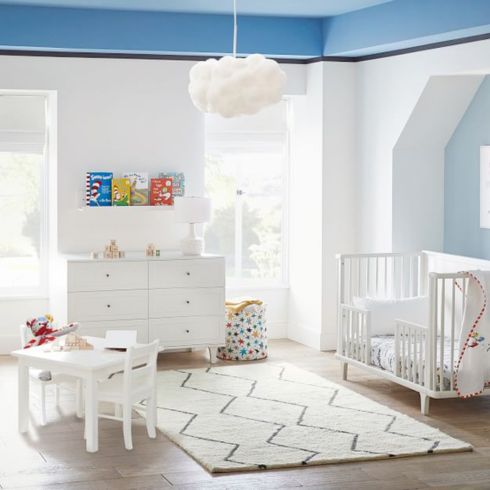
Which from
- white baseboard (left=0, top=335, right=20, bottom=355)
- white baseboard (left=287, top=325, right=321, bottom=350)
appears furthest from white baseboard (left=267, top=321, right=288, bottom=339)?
white baseboard (left=0, top=335, right=20, bottom=355)

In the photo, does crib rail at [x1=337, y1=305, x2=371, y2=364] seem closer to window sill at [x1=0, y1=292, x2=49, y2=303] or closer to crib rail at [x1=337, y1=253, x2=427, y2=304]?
crib rail at [x1=337, y1=253, x2=427, y2=304]

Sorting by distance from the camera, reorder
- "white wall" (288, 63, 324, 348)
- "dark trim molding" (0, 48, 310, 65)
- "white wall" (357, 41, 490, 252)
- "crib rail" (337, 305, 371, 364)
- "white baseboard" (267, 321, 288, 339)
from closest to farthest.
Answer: "crib rail" (337, 305, 371, 364), "white wall" (357, 41, 490, 252), "dark trim molding" (0, 48, 310, 65), "white wall" (288, 63, 324, 348), "white baseboard" (267, 321, 288, 339)

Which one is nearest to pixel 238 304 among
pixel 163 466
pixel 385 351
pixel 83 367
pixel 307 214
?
pixel 307 214

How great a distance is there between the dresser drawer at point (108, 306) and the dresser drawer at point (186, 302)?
0.08 meters

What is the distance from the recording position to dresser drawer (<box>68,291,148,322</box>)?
619 cm

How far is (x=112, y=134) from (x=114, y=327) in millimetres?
1408

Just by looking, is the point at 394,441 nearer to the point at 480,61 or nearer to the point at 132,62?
the point at 480,61

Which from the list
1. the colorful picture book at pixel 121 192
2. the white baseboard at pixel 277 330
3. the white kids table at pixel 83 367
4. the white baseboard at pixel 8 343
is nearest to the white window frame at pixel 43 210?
the white baseboard at pixel 8 343

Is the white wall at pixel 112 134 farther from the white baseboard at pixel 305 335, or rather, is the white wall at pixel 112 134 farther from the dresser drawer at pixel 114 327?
the white baseboard at pixel 305 335

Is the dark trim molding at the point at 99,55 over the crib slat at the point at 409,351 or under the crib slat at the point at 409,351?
over

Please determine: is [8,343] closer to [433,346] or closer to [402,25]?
[433,346]

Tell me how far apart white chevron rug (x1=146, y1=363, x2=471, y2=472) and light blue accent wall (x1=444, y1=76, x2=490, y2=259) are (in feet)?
4.65

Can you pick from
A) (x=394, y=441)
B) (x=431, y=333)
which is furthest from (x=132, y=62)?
(x=394, y=441)

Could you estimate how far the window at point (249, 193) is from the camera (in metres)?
7.41
